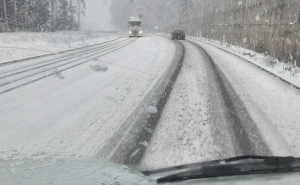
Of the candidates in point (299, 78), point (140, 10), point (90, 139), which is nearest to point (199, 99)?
point (90, 139)

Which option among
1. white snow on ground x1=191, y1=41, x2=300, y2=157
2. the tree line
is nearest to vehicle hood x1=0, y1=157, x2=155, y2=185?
white snow on ground x1=191, y1=41, x2=300, y2=157

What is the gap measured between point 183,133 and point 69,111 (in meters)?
2.53

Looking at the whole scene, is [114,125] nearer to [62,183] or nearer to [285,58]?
[62,183]

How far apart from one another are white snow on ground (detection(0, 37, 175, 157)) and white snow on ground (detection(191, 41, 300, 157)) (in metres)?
2.49

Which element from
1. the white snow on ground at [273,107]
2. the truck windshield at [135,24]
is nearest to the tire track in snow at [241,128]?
the white snow on ground at [273,107]

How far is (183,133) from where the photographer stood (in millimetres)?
4230

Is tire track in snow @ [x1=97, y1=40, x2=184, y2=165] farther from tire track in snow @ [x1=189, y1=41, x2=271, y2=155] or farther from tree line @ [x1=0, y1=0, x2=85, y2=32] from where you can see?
tree line @ [x1=0, y1=0, x2=85, y2=32]

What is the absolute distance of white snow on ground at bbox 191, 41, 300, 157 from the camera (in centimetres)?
397

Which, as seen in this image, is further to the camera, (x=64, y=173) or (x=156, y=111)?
(x=156, y=111)

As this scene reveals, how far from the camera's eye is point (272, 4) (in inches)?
584

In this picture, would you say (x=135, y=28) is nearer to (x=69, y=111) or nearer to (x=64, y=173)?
(x=69, y=111)

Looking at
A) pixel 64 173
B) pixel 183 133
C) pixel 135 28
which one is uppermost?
pixel 135 28

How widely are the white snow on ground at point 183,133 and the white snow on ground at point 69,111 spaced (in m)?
0.78

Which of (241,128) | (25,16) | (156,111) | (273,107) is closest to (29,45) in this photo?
(156,111)
